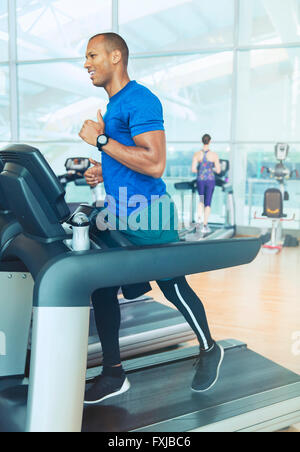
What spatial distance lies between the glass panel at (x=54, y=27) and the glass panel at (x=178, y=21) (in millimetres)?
606

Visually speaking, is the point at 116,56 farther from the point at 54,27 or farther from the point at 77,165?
the point at 54,27

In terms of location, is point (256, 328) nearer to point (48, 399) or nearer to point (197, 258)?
point (197, 258)

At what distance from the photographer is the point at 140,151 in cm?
141

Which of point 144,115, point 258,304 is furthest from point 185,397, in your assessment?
point 258,304

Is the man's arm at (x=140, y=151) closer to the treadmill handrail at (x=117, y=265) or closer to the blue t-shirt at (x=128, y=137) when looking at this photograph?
the blue t-shirt at (x=128, y=137)

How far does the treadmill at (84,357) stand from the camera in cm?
119

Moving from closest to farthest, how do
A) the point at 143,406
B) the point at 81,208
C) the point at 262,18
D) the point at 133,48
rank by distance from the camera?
the point at 81,208 → the point at 143,406 → the point at 262,18 → the point at 133,48

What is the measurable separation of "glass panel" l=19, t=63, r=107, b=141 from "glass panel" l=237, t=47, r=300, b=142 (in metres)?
2.40

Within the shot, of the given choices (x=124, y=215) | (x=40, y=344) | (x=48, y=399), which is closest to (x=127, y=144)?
(x=124, y=215)

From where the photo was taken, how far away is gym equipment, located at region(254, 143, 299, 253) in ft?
17.4

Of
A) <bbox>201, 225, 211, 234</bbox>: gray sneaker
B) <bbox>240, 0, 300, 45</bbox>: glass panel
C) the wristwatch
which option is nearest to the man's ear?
the wristwatch

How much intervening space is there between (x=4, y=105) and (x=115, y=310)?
7.16 metres

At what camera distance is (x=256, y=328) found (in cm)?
267
